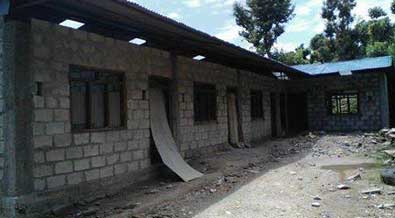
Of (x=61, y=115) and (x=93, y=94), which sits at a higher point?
(x=93, y=94)

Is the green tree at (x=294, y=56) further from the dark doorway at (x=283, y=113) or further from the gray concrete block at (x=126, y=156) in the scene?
the gray concrete block at (x=126, y=156)

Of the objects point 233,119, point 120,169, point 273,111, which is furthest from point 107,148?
point 273,111

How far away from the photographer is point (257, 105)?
1808cm

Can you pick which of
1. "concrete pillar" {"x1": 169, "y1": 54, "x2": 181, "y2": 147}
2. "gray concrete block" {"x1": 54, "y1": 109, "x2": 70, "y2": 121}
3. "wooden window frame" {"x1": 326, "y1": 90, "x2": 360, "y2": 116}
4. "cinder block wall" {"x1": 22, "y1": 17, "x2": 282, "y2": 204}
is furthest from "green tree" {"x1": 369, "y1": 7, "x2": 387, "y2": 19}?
"gray concrete block" {"x1": 54, "y1": 109, "x2": 70, "y2": 121}

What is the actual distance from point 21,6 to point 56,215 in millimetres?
3411

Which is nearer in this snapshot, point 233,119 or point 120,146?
point 120,146

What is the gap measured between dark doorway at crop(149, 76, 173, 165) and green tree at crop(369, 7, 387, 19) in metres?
29.5

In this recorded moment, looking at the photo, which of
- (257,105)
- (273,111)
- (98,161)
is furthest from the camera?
(273,111)

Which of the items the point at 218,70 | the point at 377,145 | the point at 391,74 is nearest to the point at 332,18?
the point at 391,74

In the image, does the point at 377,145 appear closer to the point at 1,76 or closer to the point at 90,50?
the point at 90,50

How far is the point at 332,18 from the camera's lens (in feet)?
113

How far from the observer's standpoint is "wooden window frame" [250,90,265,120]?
17.5 metres

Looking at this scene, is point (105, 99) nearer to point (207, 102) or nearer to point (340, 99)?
point (207, 102)

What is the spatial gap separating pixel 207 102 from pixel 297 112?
11.1 metres
